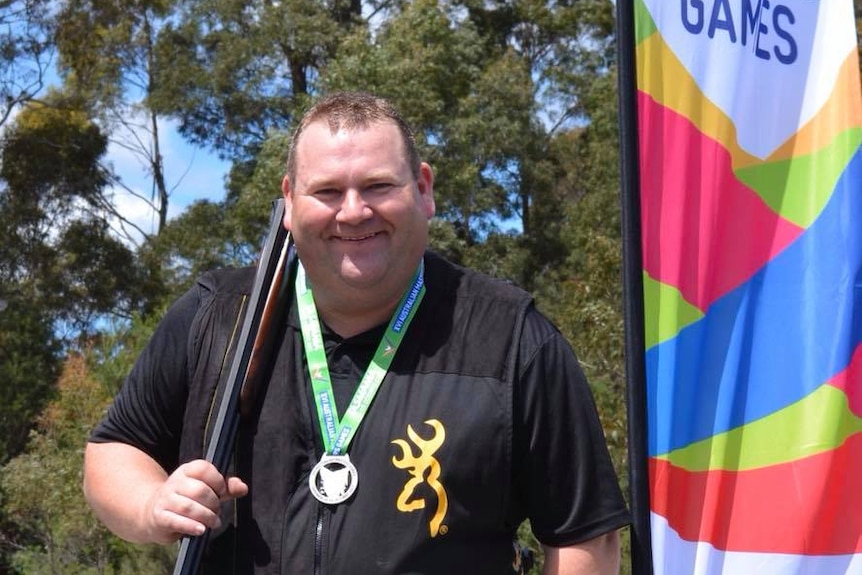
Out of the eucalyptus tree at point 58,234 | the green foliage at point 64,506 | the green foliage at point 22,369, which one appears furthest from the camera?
the eucalyptus tree at point 58,234

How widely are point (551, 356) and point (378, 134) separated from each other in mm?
526

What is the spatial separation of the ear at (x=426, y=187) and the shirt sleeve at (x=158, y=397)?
0.50 meters

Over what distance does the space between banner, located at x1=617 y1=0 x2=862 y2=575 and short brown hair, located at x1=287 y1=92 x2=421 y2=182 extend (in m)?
0.59

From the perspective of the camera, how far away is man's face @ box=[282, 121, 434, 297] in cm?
227

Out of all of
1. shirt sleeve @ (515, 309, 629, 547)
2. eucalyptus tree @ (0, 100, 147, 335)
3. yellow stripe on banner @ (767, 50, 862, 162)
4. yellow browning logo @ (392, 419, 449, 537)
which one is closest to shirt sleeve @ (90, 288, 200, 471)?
yellow browning logo @ (392, 419, 449, 537)

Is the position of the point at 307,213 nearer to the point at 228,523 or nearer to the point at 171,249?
the point at 228,523

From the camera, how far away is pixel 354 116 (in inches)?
90.8

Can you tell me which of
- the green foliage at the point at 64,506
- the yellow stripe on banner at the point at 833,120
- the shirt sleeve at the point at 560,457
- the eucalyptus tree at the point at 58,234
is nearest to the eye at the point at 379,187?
the shirt sleeve at the point at 560,457

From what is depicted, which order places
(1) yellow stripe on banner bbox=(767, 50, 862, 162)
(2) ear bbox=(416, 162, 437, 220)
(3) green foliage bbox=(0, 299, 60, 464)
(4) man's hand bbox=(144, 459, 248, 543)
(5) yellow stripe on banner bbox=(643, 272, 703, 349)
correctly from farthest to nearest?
(3) green foliage bbox=(0, 299, 60, 464)
(1) yellow stripe on banner bbox=(767, 50, 862, 162)
(5) yellow stripe on banner bbox=(643, 272, 703, 349)
(2) ear bbox=(416, 162, 437, 220)
(4) man's hand bbox=(144, 459, 248, 543)

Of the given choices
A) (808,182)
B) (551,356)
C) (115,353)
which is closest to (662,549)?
(551,356)

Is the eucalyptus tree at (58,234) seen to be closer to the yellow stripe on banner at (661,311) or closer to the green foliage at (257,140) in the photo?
the green foliage at (257,140)

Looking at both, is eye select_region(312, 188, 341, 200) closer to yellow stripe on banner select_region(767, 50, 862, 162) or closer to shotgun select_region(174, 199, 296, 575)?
shotgun select_region(174, 199, 296, 575)

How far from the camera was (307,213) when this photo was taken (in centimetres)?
230

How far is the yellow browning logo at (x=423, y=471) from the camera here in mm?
2191
